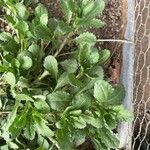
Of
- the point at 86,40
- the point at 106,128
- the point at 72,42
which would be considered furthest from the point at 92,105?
the point at 72,42

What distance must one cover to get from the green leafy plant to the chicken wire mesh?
318 mm

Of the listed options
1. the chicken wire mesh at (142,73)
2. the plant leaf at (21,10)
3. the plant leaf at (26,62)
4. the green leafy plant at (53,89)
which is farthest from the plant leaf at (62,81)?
the chicken wire mesh at (142,73)

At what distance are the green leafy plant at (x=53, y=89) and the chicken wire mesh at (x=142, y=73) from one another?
0.32 m

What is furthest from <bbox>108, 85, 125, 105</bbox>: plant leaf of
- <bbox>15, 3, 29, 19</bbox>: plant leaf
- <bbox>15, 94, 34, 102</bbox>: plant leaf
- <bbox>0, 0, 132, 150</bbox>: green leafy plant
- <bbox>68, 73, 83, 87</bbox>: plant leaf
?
<bbox>15, 3, 29, 19</bbox>: plant leaf

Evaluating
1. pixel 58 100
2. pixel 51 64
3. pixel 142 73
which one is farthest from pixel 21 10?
pixel 142 73

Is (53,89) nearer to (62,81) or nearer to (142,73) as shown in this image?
(62,81)

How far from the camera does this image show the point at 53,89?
56.1 inches

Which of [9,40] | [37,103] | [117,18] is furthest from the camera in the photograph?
[117,18]

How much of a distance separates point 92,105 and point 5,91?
29cm

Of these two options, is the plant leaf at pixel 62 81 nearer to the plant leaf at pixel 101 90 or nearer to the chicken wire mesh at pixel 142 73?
the plant leaf at pixel 101 90

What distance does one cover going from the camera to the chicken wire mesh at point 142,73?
5.63 ft

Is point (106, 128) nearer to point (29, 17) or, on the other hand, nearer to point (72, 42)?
Result: point (72, 42)

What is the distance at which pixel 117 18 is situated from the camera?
5.69 ft

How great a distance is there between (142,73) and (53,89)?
46 cm
